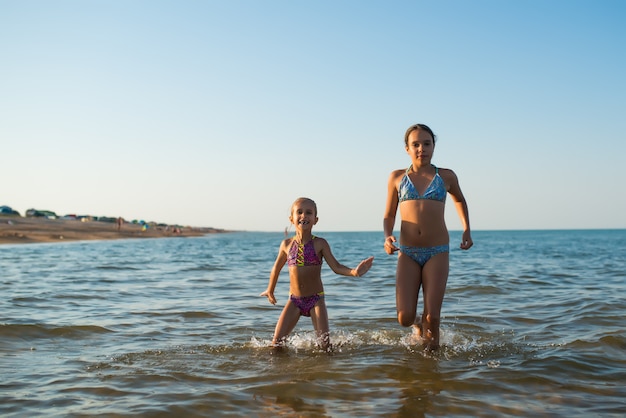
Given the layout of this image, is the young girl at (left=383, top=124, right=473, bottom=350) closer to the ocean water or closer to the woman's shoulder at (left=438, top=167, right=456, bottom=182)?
the woman's shoulder at (left=438, top=167, right=456, bottom=182)

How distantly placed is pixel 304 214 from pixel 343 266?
70cm

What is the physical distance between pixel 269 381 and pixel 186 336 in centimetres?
266

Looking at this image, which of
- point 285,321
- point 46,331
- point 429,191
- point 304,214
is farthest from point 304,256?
point 46,331

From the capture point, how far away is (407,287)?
576 cm

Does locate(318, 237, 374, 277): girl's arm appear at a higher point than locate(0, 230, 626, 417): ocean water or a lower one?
higher

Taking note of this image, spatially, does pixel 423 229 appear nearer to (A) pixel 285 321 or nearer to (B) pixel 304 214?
(B) pixel 304 214

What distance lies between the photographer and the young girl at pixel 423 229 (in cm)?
567

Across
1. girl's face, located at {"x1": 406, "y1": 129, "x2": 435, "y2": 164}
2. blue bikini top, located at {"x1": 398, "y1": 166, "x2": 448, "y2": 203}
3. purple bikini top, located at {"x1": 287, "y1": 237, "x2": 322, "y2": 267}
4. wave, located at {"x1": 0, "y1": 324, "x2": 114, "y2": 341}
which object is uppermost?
girl's face, located at {"x1": 406, "y1": 129, "x2": 435, "y2": 164}

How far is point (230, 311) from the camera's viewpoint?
9633mm

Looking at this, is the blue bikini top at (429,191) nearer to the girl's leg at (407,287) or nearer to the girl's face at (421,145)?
the girl's face at (421,145)

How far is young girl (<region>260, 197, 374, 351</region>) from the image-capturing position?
20.5 feet

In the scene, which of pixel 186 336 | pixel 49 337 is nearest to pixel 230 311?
pixel 186 336

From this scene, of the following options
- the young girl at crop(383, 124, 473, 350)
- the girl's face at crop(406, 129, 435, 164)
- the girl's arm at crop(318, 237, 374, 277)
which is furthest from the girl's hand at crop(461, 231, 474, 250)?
the girl's arm at crop(318, 237, 374, 277)

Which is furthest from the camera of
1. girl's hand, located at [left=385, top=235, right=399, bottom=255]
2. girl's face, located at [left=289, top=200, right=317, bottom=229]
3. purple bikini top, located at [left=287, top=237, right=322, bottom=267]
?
purple bikini top, located at [left=287, top=237, right=322, bottom=267]
